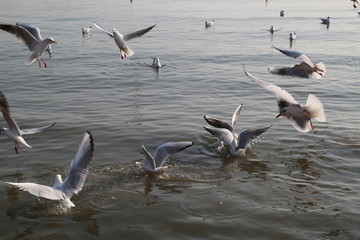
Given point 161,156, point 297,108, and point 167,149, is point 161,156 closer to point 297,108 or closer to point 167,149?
point 167,149

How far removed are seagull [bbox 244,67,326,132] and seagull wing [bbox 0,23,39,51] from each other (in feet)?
16.5

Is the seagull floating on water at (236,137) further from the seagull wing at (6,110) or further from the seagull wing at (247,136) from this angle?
the seagull wing at (6,110)

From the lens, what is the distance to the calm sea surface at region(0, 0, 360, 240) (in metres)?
6.41

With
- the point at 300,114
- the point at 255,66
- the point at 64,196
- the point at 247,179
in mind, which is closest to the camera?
the point at 64,196

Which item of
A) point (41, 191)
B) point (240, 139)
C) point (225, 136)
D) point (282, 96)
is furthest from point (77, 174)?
point (282, 96)

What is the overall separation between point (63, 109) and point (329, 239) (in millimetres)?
7916

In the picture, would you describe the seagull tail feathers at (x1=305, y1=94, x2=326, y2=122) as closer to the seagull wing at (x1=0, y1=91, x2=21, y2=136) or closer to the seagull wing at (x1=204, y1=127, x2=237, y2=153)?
the seagull wing at (x1=204, y1=127, x2=237, y2=153)

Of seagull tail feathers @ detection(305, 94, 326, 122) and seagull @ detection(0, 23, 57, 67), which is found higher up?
seagull @ detection(0, 23, 57, 67)

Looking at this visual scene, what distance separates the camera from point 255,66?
1834 cm

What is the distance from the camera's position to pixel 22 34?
10.7 meters

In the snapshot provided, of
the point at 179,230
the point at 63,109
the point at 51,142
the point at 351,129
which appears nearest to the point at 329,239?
the point at 179,230

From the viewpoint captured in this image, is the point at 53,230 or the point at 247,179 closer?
the point at 53,230

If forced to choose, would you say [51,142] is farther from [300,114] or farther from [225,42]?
[225,42]

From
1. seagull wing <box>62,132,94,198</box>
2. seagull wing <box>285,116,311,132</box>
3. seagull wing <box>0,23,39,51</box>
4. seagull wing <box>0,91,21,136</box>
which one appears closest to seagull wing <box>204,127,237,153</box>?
seagull wing <box>285,116,311,132</box>
